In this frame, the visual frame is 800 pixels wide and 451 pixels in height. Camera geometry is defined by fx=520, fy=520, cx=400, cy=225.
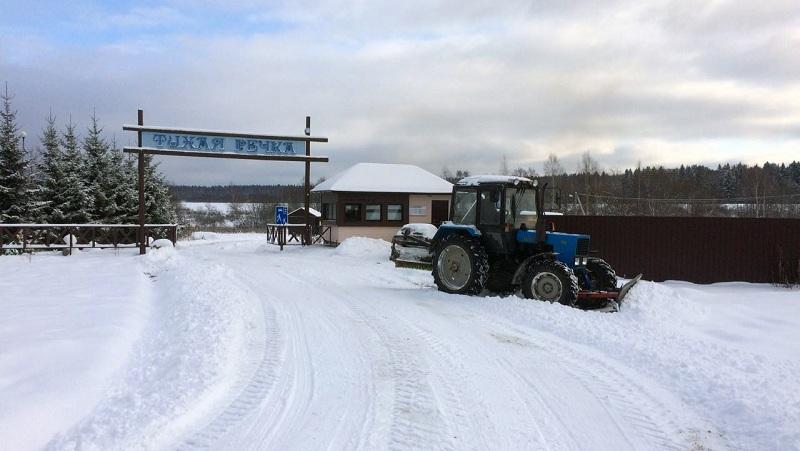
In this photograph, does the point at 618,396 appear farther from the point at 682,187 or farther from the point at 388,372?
the point at 682,187

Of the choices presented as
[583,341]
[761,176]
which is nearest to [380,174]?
[583,341]

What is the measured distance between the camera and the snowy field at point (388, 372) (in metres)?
4.07

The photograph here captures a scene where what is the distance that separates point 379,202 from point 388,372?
20117 mm

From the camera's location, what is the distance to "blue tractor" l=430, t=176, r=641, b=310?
950 centimetres

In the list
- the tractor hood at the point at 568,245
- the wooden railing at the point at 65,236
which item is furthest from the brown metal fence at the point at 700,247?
the wooden railing at the point at 65,236

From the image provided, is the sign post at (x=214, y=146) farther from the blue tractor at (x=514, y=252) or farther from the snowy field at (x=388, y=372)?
the blue tractor at (x=514, y=252)

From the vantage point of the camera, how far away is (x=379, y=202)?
84.0 feet

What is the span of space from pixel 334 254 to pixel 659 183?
162 ft

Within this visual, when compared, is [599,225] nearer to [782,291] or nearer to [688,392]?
[782,291]

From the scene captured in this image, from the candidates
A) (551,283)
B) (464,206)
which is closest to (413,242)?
(464,206)

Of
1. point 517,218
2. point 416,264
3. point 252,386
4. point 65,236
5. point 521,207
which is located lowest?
point 252,386

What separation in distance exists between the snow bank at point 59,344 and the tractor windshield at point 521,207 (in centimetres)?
697

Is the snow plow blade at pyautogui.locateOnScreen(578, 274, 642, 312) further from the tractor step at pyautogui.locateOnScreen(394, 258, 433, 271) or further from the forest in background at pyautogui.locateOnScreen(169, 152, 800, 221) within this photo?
the forest in background at pyautogui.locateOnScreen(169, 152, 800, 221)

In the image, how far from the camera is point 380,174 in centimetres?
2709
